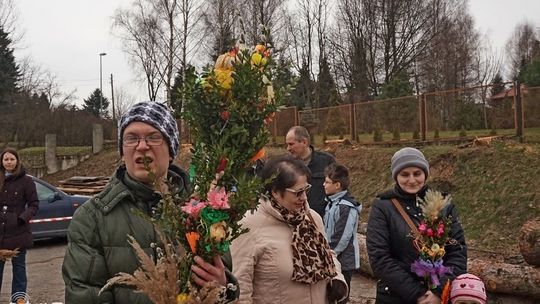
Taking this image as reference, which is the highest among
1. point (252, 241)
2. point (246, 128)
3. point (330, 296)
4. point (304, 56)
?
point (304, 56)

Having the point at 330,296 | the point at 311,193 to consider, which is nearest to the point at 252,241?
the point at 330,296

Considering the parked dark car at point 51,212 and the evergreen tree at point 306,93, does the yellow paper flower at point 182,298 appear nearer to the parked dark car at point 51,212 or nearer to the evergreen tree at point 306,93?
the parked dark car at point 51,212

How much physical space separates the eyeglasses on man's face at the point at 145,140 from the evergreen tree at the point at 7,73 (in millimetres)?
41930

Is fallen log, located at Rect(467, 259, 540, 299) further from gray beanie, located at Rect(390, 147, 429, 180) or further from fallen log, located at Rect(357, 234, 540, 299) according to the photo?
gray beanie, located at Rect(390, 147, 429, 180)

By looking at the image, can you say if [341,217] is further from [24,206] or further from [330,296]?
[24,206]

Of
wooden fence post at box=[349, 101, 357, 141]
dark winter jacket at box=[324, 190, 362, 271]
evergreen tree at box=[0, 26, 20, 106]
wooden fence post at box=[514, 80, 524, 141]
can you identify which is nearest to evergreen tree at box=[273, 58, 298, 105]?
dark winter jacket at box=[324, 190, 362, 271]

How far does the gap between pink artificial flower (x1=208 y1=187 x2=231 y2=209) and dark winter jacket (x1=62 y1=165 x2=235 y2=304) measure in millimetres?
382

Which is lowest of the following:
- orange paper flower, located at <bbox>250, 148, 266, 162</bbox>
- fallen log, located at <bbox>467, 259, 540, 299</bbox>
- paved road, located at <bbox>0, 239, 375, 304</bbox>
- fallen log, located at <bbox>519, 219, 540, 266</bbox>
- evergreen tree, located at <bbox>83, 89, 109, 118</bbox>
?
paved road, located at <bbox>0, 239, 375, 304</bbox>

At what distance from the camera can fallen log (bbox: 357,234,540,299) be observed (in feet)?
17.9

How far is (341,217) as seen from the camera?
469 centimetres

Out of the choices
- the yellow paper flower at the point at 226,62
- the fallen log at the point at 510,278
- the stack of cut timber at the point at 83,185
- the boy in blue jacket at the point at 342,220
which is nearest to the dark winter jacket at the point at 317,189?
the boy in blue jacket at the point at 342,220

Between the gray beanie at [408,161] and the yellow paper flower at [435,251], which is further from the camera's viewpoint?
the gray beanie at [408,161]

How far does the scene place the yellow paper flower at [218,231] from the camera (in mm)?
1800

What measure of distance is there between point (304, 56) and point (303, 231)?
3952 centimetres
